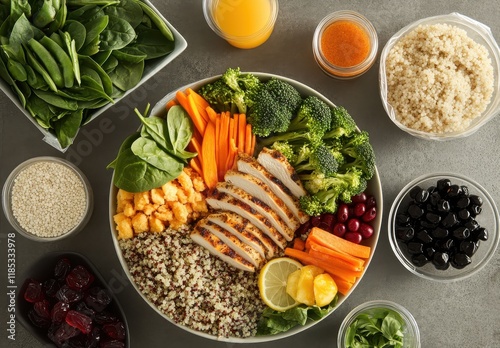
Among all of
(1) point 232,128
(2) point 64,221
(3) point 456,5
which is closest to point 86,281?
(2) point 64,221

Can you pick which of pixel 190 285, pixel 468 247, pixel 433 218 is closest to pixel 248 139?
pixel 190 285

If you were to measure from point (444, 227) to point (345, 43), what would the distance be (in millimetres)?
1049

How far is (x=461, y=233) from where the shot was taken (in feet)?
9.06

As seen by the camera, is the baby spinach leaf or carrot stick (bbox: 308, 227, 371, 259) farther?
carrot stick (bbox: 308, 227, 371, 259)

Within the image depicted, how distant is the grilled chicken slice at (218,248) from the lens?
2.71 metres

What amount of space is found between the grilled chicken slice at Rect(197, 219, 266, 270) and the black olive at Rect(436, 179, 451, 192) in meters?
0.96

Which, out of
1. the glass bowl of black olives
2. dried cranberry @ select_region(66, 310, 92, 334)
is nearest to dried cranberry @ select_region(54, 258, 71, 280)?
dried cranberry @ select_region(66, 310, 92, 334)

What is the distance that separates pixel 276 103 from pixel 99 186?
108cm

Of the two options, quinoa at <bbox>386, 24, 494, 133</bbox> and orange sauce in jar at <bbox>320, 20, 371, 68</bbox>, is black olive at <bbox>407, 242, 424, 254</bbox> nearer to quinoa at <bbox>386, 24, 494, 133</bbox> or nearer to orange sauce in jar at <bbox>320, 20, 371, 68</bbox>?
quinoa at <bbox>386, 24, 494, 133</bbox>

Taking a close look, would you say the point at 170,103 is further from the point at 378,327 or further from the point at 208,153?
the point at 378,327

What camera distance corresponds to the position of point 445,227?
9.12ft

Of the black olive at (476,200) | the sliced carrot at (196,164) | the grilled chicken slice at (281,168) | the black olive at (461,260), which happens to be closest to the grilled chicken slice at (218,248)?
the sliced carrot at (196,164)

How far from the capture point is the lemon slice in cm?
272

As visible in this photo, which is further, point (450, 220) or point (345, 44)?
point (345, 44)
